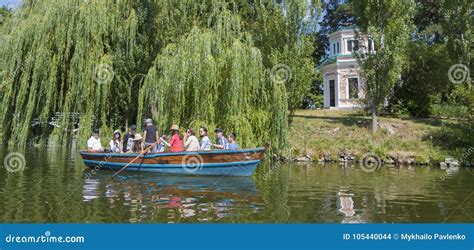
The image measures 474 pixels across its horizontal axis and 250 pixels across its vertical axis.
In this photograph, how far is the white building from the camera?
36562mm

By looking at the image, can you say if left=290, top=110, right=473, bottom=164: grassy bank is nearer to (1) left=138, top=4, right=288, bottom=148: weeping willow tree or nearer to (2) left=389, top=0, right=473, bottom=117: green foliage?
(2) left=389, top=0, right=473, bottom=117: green foliage

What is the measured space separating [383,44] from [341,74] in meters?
11.4

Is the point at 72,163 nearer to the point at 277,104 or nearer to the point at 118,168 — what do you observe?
the point at 118,168

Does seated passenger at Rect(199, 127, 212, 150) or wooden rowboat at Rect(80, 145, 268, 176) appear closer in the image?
wooden rowboat at Rect(80, 145, 268, 176)

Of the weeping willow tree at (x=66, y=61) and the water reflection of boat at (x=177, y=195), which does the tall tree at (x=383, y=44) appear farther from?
the water reflection of boat at (x=177, y=195)

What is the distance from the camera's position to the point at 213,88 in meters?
18.0

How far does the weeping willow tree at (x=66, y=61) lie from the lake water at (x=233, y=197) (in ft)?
15.6

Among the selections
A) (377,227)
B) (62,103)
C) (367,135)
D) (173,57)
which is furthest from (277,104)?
(377,227)

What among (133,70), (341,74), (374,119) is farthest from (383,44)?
(133,70)

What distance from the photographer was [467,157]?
21062 mm

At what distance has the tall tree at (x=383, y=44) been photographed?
25219mm

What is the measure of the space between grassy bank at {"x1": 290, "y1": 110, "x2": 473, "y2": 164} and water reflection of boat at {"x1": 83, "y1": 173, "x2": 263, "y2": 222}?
10.4 m

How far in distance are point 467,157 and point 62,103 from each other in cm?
1871

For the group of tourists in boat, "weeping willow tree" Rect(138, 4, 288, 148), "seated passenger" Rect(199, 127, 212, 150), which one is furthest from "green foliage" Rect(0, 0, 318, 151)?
"seated passenger" Rect(199, 127, 212, 150)
